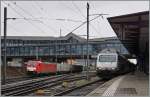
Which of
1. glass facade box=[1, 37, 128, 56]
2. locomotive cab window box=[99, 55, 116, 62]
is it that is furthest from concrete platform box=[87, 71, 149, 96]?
glass facade box=[1, 37, 128, 56]

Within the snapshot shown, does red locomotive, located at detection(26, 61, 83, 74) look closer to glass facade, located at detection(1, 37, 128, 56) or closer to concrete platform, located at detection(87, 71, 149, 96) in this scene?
concrete platform, located at detection(87, 71, 149, 96)

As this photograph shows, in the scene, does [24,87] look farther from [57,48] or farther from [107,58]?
[57,48]

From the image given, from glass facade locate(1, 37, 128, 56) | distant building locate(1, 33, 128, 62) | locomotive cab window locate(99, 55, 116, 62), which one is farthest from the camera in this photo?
glass facade locate(1, 37, 128, 56)

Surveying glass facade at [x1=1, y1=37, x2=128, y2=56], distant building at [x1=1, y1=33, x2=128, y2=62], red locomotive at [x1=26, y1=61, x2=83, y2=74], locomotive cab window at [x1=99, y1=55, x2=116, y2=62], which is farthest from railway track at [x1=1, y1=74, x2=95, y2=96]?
glass facade at [x1=1, y1=37, x2=128, y2=56]

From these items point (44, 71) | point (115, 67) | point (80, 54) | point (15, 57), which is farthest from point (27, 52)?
point (115, 67)

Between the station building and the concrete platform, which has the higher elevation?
the station building

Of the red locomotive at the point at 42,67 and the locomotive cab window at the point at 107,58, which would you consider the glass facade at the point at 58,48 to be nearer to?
the red locomotive at the point at 42,67

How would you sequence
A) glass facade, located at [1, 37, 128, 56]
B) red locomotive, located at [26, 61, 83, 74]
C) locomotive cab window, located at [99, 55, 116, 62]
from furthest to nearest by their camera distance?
glass facade, located at [1, 37, 128, 56]
red locomotive, located at [26, 61, 83, 74]
locomotive cab window, located at [99, 55, 116, 62]

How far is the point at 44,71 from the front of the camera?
62.1 m

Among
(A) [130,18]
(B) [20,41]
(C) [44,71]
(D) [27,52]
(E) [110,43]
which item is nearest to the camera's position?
(A) [130,18]

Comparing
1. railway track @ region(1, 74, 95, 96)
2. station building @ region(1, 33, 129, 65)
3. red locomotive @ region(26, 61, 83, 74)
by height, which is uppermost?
station building @ region(1, 33, 129, 65)

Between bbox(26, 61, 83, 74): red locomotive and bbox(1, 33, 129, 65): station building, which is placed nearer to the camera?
bbox(26, 61, 83, 74): red locomotive

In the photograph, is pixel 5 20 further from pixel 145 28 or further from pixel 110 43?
pixel 110 43

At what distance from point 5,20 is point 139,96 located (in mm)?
15260
